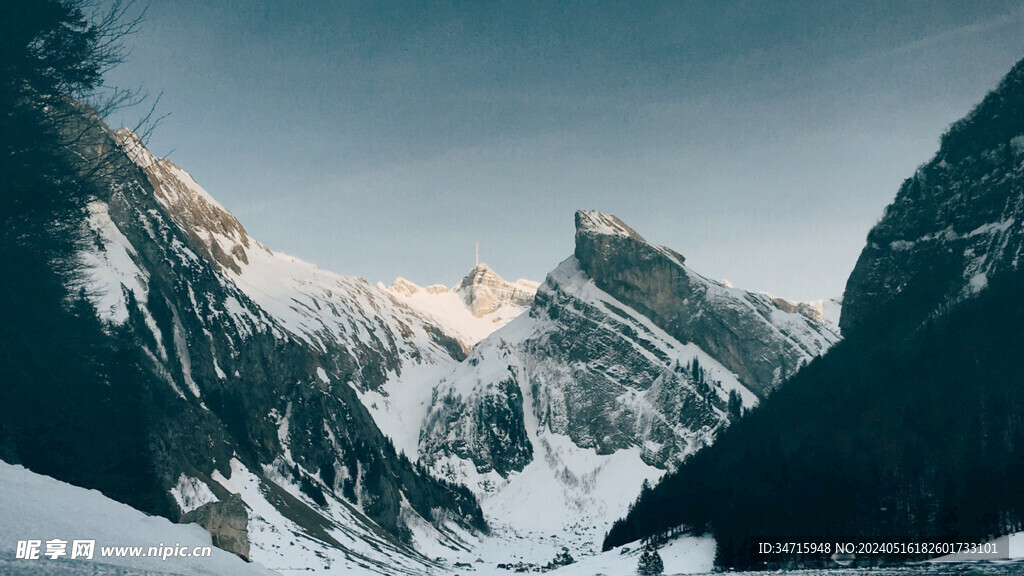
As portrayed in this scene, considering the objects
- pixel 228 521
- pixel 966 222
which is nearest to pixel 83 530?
pixel 228 521

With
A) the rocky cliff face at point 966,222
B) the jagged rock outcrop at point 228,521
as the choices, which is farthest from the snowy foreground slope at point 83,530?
the rocky cliff face at point 966,222

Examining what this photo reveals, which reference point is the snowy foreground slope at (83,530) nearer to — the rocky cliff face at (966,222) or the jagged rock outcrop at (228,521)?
the jagged rock outcrop at (228,521)

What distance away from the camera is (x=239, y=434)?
189 m

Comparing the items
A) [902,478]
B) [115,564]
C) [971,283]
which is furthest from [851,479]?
[115,564]

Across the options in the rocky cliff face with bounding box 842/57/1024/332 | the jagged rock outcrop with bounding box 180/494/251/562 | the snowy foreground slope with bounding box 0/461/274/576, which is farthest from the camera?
the rocky cliff face with bounding box 842/57/1024/332

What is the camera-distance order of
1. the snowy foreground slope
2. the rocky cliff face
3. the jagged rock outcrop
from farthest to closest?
the rocky cliff face < the jagged rock outcrop < the snowy foreground slope

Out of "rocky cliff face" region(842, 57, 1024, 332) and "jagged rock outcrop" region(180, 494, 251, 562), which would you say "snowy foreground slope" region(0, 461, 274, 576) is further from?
"rocky cliff face" region(842, 57, 1024, 332)

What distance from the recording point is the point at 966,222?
181875 millimetres

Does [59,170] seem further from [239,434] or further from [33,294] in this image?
[239,434]

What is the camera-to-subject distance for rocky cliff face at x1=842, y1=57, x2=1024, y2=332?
168 meters

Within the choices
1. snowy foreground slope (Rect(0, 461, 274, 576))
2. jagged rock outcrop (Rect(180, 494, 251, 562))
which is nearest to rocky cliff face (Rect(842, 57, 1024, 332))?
jagged rock outcrop (Rect(180, 494, 251, 562))

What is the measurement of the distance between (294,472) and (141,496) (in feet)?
452

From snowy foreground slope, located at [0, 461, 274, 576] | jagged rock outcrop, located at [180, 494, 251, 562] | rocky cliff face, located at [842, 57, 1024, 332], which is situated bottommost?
jagged rock outcrop, located at [180, 494, 251, 562]

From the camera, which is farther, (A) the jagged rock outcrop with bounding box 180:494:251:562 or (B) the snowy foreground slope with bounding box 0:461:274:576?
(A) the jagged rock outcrop with bounding box 180:494:251:562
